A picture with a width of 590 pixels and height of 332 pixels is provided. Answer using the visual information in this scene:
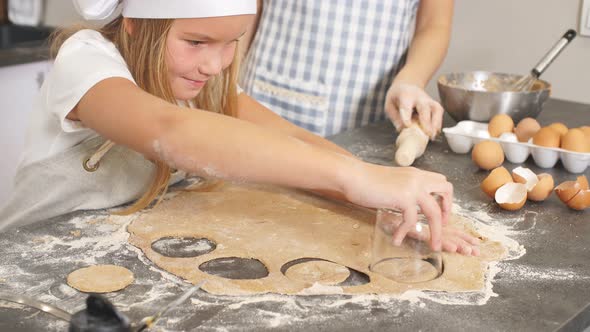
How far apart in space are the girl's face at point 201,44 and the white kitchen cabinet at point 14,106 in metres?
1.25

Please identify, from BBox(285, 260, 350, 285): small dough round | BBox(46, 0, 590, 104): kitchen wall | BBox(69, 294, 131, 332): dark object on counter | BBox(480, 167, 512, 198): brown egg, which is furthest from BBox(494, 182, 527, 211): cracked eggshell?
BBox(46, 0, 590, 104): kitchen wall

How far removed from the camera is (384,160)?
5.11ft

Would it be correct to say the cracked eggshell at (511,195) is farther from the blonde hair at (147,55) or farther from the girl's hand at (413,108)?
the blonde hair at (147,55)

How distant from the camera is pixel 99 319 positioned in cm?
71

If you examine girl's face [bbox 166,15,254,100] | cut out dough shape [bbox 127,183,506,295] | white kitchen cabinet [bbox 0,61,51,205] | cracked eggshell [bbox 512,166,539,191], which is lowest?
white kitchen cabinet [bbox 0,61,51,205]

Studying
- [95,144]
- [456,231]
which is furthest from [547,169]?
[95,144]

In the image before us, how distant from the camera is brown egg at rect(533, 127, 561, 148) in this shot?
1502 millimetres

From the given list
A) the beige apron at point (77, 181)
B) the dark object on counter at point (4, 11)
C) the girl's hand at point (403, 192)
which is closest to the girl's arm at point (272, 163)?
the girl's hand at point (403, 192)

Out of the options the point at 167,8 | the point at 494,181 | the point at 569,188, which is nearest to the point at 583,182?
the point at 569,188

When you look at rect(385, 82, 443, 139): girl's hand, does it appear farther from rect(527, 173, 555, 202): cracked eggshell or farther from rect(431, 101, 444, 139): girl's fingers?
rect(527, 173, 555, 202): cracked eggshell

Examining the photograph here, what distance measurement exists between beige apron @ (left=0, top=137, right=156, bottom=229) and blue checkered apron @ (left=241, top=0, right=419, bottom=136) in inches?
27.4

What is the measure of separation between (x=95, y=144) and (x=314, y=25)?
800 millimetres

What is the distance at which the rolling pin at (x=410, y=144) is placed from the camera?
1480mm

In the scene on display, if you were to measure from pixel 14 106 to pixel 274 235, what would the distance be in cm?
147
